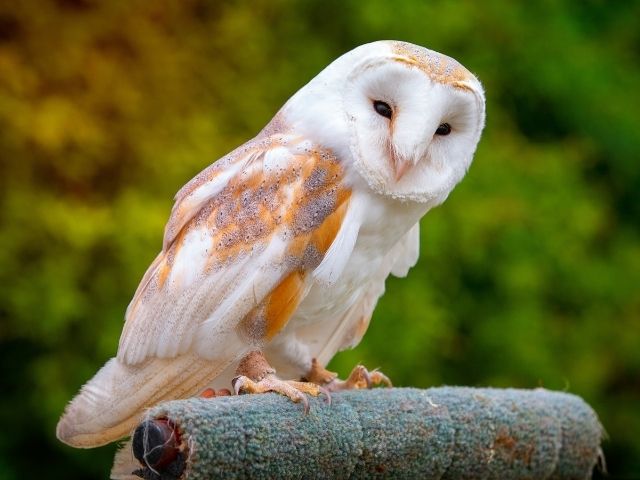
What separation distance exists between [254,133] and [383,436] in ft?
6.86

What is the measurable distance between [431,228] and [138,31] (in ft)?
3.86

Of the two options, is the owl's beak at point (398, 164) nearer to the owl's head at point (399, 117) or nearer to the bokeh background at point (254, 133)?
the owl's head at point (399, 117)

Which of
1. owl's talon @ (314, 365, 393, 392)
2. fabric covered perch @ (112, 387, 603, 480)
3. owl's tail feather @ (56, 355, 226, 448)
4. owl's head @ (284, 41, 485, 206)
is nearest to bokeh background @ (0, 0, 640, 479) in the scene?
fabric covered perch @ (112, 387, 603, 480)

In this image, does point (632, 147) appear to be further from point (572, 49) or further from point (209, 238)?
point (209, 238)

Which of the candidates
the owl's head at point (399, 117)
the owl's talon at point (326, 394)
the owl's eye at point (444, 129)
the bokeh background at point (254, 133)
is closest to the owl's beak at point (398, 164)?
the owl's head at point (399, 117)

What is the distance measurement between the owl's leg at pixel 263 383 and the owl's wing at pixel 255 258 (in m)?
0.04

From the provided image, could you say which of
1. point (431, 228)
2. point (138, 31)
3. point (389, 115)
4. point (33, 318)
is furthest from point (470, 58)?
point (389, 115)

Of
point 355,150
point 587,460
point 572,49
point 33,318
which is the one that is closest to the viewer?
point 355,150

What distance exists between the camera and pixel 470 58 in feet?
13.1

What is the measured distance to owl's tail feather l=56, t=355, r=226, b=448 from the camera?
1.72 metres

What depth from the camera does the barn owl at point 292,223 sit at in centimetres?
166

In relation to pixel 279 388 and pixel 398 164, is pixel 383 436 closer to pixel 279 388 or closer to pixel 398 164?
pixel 279 388

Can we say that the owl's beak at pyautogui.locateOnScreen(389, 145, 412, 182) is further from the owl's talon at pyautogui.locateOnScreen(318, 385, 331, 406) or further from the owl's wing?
the owl's talon at pyautogui.locateOnScreen(318, 385, 331, 406)

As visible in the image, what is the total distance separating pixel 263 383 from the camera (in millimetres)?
1664
